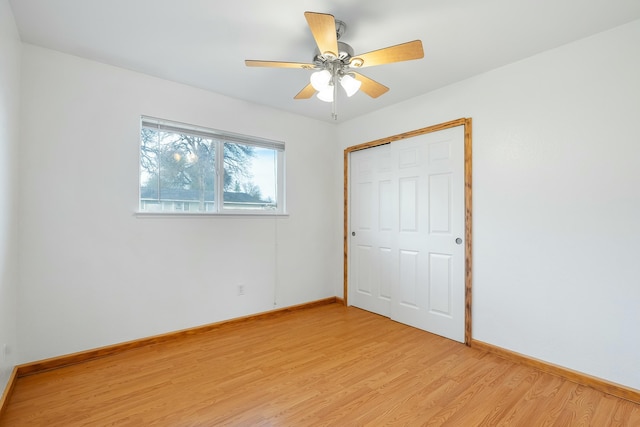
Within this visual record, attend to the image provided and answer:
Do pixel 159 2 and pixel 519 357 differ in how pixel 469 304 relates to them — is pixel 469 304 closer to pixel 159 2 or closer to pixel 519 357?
pixel 519 357

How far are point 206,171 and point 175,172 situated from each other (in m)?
0.30

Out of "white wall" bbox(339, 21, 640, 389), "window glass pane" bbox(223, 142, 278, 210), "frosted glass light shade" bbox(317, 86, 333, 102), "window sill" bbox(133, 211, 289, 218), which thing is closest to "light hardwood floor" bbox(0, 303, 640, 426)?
"white wall" bbox(339, 21, 640, 389)

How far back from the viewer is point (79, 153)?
244 cm

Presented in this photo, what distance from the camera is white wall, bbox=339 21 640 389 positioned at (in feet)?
6.57

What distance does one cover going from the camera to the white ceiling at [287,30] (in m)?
1.84

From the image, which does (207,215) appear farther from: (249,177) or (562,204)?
(562,204)

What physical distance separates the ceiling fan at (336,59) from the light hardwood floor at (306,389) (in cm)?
204

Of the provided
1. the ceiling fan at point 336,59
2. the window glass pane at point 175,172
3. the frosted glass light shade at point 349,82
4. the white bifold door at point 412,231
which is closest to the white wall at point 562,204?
the white bifold door at point 412,231

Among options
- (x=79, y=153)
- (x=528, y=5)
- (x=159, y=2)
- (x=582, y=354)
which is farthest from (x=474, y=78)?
(x=79, y=153)

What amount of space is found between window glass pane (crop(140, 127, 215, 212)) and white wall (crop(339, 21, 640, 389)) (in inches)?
101

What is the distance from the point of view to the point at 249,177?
137 inches

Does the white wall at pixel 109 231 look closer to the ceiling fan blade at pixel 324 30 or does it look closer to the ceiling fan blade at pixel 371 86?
the ceiling fan blade at pixel 371 86

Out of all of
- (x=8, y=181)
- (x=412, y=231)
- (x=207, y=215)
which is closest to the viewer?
(x=8, y=181)

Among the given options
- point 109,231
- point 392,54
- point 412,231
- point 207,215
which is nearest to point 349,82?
point 392,54
